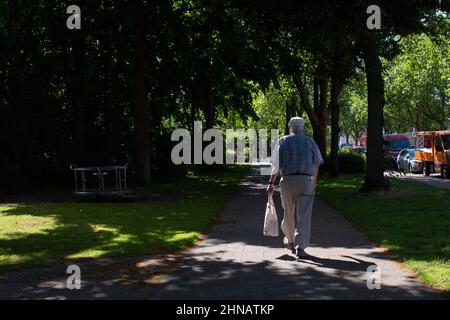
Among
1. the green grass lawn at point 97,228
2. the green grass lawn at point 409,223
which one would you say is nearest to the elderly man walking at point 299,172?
the green grass lawn at point 409,223

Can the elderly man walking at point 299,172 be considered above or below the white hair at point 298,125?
below

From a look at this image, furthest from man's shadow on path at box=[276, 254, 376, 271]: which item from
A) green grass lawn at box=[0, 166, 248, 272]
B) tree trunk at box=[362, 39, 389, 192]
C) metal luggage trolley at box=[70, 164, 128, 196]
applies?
metal luggage trolley at box=[70, 164, 128, 196]

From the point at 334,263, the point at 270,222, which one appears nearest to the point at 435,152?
the point at 270,222

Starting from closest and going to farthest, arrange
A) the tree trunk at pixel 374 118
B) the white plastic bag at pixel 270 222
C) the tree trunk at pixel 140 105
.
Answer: the white plastic bag at pixel 270 222, the tree trunk at pixel 374 118, the tree trunk at pixel 140 105

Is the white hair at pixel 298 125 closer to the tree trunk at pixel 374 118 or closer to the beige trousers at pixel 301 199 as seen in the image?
the beige trousers at pixel 301 199

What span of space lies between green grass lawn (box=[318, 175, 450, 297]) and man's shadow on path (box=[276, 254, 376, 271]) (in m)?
0.54

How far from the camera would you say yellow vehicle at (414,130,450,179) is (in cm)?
2905

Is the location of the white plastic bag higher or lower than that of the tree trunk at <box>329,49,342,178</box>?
lower

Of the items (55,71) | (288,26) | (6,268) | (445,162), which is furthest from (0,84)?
(445,162)

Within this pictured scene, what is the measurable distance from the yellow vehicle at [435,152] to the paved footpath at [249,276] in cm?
2129

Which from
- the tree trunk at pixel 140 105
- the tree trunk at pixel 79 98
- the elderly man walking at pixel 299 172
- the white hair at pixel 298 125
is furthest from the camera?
the tree trunk at pixel 79 98

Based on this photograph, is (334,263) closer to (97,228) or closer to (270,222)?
(270,222)

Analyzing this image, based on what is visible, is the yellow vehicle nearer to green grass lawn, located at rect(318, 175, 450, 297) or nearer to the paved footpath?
green grass lawn, located at rect(318, 175, 450, 297)

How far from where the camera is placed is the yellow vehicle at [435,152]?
2905 cm
